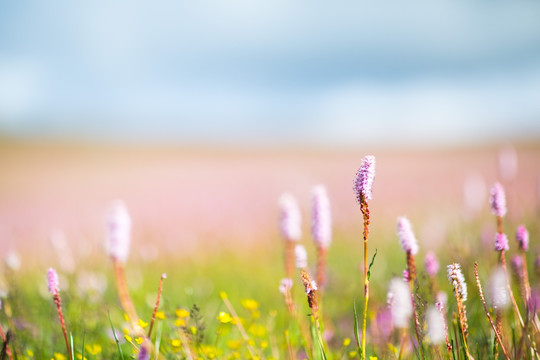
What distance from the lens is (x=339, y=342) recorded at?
3916mm

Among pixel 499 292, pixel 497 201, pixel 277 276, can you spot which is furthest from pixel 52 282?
pixel 277 276

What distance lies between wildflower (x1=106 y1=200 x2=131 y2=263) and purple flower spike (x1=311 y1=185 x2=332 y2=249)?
162 cm

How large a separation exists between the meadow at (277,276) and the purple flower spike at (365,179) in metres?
0.01

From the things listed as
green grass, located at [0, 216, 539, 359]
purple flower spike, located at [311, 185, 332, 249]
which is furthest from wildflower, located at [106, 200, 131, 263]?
purple flower spike, located at [311, 185, 332, 249]

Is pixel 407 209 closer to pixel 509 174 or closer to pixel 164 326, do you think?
pixel 509 174

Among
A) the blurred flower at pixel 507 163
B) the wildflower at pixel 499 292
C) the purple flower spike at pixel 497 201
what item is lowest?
the wildflower at pixel 499 292

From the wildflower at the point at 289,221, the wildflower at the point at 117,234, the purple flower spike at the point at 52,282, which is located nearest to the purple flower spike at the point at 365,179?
the wildflower at the point at 289,221

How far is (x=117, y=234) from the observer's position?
11.6ft

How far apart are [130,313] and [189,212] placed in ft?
30.5

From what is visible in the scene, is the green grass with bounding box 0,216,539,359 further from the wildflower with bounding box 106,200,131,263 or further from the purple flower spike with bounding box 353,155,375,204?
the purple flower spike with bounding box 353,155,375,204

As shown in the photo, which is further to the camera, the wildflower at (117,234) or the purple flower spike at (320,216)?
the wildflower at (117,234)

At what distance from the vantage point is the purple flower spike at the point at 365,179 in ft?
6.35

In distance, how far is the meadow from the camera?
2439mm

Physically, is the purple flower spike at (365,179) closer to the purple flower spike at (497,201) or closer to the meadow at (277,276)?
the meadow at (277,276)
